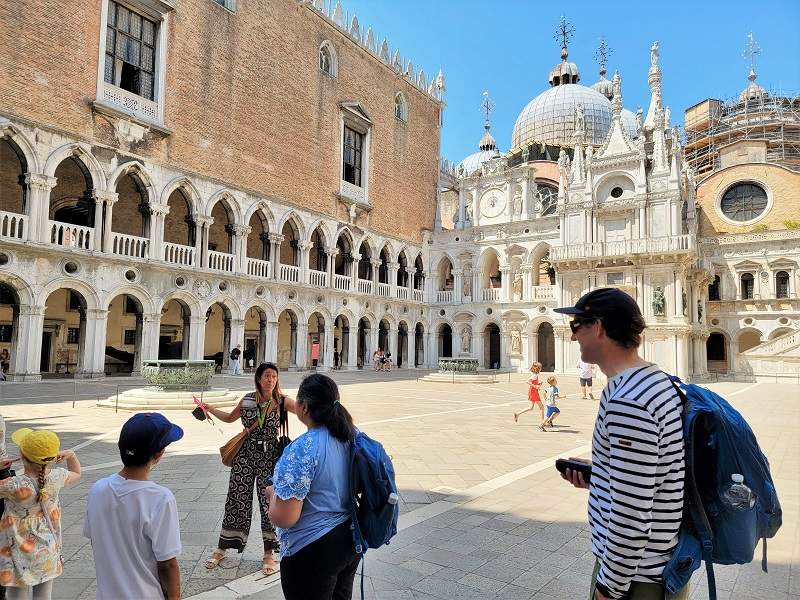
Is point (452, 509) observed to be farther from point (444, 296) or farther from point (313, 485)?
point (444, 296)

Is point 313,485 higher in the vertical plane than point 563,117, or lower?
lower

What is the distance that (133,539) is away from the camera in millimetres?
2309

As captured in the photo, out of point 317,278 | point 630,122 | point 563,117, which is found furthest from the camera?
point 630,122

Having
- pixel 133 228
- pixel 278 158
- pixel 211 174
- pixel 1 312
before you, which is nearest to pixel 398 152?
pixel 278 158

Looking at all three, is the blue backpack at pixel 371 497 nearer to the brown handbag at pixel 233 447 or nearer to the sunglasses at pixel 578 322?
the sunglasses at pixel 578 322

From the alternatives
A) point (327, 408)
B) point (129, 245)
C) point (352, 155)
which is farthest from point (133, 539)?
point (352, 155)

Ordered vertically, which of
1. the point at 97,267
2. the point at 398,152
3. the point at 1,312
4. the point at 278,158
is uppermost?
the point at 398,152

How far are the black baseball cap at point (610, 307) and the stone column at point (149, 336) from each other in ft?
71.5

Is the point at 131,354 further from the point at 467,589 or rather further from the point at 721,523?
the point at 721,523

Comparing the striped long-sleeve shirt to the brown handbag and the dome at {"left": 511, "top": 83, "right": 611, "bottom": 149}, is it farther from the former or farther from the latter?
the dome at {"left": 511, "top": 83, "right": 611, "bottom": 149}

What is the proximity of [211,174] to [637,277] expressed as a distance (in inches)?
867

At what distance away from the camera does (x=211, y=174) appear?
77.9 feet

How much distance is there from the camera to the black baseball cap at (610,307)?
2.09 meters

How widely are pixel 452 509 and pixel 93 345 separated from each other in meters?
18.1
